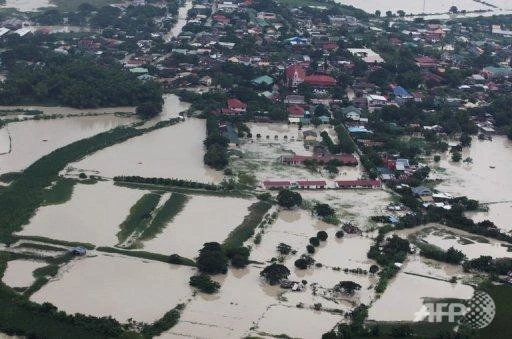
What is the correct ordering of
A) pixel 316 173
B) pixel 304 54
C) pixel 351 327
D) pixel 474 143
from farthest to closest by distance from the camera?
pixel 304 54 < pixel 474 143 < pixel 316 173 < pixel 351 327

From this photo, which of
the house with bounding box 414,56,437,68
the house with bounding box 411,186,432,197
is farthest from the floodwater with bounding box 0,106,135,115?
the house with bounding box 414,56,437,68

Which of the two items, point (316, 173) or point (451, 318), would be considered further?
point (316, 173)

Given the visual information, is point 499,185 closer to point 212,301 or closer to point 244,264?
point 244,264

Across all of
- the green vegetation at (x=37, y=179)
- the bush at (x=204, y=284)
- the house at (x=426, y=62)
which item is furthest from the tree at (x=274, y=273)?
the house at (x=426, y=62)

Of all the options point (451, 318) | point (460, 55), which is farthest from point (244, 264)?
point (460, 55)

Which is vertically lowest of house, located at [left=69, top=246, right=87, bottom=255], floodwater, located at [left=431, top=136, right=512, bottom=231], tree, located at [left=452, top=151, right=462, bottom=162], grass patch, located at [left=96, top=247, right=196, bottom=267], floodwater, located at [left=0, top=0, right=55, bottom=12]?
floodwater, located at [left=431, top=136, right=512, bottom=231]

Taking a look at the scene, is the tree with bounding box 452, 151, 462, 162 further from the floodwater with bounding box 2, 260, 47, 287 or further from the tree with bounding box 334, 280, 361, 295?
the floodwater with bounding box 2, 260, 47, 287
